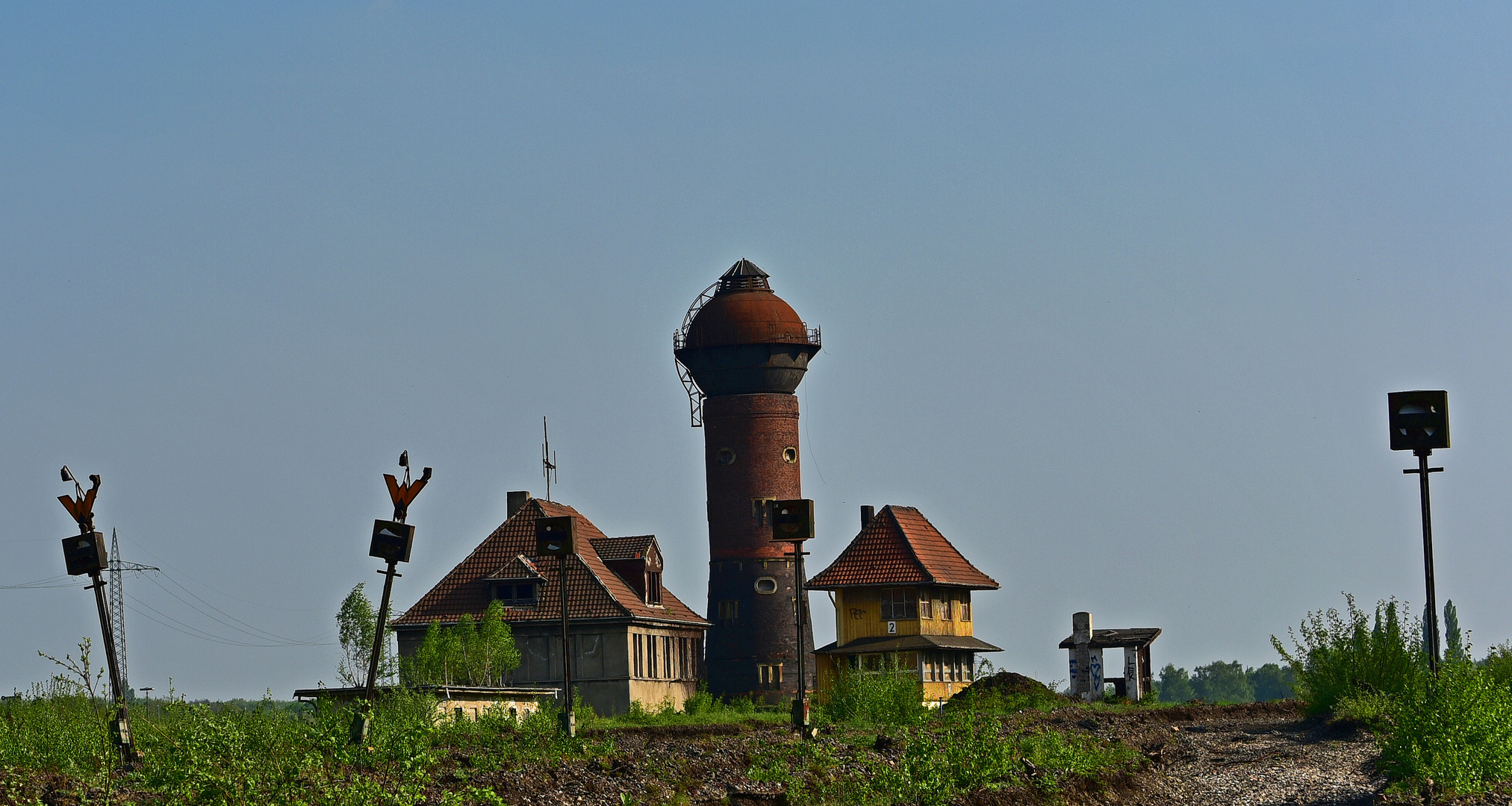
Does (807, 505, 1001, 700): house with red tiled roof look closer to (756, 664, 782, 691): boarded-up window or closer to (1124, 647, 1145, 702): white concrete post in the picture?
(756, 664, 782, 691): boarded-up window

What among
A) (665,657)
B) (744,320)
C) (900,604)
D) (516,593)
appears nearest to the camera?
(516,593)

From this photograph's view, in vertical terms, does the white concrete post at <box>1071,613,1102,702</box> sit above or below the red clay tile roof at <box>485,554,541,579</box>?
below

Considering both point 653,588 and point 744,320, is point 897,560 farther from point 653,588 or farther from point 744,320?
point 744,320

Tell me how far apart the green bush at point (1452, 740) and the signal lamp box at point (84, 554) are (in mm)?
15653

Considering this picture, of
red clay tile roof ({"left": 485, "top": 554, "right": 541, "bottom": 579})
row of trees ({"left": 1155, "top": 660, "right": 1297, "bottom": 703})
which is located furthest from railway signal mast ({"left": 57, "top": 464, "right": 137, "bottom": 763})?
row of trees ({"left": 1155, "top": 660, "right": 1297, "bottom": 703})

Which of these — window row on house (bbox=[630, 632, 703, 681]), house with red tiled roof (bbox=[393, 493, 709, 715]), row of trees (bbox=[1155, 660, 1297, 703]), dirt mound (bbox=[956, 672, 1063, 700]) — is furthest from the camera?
row of trees (bbox=[1155, 660, 1297, 703])

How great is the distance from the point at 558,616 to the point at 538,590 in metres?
1.43

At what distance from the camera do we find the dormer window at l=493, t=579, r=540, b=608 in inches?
2185

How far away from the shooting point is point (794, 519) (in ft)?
106

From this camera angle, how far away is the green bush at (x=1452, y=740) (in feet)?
65.3

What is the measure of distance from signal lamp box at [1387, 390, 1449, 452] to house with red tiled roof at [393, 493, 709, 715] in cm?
3040

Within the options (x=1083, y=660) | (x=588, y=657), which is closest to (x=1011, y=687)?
(x=1083, y=660)

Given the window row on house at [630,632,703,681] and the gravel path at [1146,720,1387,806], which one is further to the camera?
the window row on house at [630,632,703,681]

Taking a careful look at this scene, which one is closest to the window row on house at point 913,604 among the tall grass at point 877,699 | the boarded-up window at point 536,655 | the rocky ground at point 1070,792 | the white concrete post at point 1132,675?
the white concrete post at point 1132,675
